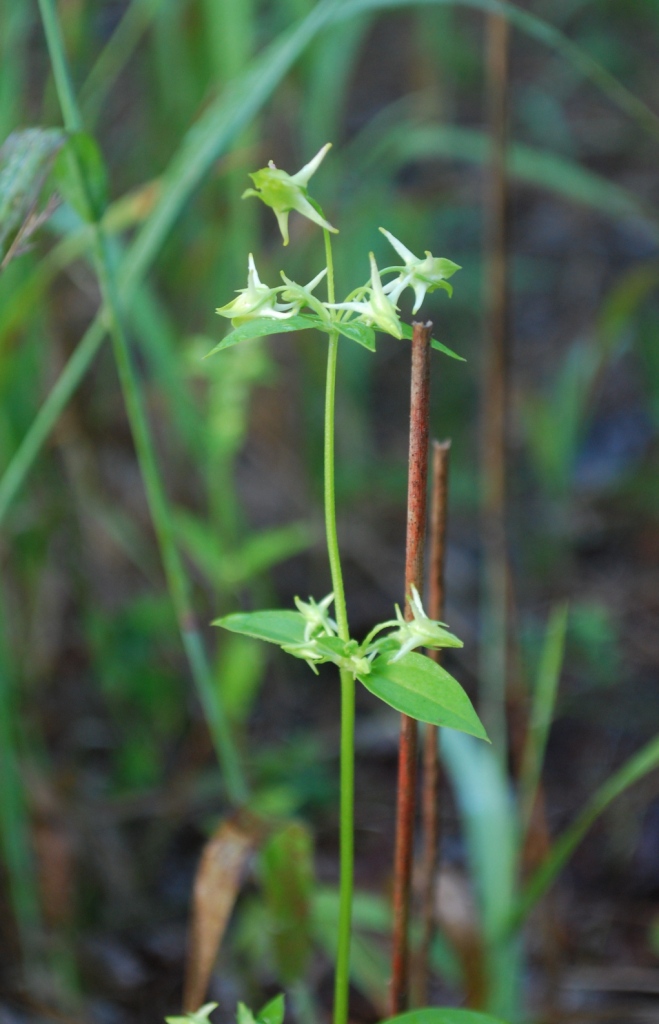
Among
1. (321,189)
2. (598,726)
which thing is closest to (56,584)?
(321,189)

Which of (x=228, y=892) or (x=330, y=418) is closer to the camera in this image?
(x=330, y=418)

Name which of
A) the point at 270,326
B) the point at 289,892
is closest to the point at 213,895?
the point at 289,892

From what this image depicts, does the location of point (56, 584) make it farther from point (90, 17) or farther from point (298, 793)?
point (90, 17)

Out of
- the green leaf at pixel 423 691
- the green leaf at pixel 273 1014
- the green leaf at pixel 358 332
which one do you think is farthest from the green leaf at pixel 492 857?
the green leaf at pixel 358 332

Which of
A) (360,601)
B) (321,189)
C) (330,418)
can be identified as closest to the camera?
(330,418)

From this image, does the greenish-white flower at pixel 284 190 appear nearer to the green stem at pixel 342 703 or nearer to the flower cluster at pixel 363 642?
the green stem at pixel 342 703

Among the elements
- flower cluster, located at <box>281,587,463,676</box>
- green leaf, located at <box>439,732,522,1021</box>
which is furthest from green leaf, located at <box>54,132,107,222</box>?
green leaf, located at <box>439,732,522,1021</box>

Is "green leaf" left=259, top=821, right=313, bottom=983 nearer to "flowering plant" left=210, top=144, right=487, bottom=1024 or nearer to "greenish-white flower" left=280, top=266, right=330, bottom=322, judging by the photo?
"flowering plant" left=210, top=144, right=487, bottom=1024
